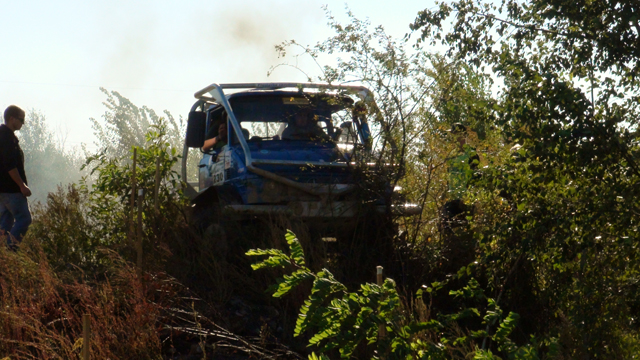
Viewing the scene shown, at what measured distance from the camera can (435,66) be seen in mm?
7211

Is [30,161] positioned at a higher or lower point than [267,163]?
higher

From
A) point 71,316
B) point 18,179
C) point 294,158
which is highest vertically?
point 294,158

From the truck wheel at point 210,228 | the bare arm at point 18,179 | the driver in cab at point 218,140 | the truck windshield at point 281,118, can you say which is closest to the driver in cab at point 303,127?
the truck windshield at point 281,118

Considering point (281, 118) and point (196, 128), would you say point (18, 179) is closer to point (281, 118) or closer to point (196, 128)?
point (196, 128)

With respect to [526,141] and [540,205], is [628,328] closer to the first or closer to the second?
[540,205]

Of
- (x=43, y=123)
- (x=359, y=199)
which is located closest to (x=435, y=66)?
(x=359, y=199)

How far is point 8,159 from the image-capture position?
775cm

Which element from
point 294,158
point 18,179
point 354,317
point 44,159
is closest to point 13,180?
point 18,179

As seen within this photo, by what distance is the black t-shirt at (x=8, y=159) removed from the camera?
7759 mm

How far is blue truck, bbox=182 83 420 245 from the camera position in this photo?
7.28 m

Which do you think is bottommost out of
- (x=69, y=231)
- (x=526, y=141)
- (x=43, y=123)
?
(x=69, y=231)

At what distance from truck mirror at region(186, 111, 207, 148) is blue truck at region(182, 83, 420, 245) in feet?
0.04

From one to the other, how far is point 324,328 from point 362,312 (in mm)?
199

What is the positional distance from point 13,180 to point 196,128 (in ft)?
6.57
